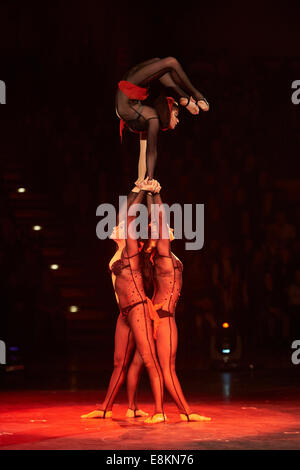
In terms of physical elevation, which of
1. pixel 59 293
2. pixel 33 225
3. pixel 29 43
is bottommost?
pixel 59 293

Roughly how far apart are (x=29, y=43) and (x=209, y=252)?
17.3ft

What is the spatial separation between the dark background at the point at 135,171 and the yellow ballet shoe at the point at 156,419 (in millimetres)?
3574

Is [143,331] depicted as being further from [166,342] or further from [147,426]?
[147,426]

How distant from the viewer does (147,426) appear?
5.61 meters

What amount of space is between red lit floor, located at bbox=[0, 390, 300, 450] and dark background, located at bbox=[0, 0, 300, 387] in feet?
8.20

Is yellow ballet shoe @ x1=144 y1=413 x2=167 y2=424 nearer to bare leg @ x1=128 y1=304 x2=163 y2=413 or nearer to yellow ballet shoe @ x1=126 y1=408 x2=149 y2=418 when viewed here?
bare leg @ x1=128 y1=304 x2=163 y2=413

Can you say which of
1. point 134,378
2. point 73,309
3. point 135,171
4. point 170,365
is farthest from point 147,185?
point 135,171

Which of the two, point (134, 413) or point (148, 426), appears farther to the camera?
point (134, 413)

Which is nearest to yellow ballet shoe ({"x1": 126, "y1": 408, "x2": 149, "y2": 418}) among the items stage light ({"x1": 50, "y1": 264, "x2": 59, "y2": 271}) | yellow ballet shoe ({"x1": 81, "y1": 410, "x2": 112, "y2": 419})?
yellow ballet shoe ({"x1": 81, "y1": 410, "x2": 112, "y2": 419})

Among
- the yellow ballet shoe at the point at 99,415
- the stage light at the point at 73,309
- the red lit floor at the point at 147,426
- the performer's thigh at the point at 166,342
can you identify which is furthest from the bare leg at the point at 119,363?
the stage light at the point at 73,309

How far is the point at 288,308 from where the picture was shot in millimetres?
12109

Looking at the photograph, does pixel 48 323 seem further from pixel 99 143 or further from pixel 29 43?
pixel 29 43

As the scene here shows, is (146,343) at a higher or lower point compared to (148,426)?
higher
